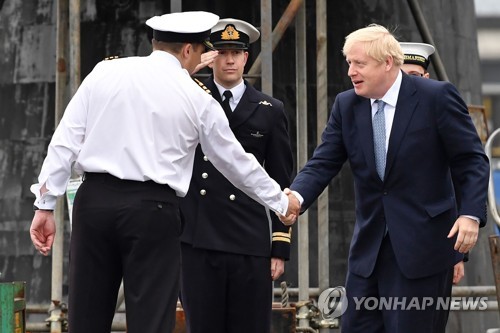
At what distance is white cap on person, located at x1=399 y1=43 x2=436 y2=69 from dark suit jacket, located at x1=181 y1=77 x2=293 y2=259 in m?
1.01

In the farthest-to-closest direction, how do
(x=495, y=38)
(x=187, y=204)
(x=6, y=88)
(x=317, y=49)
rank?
(x=495, y=38) → (x=6, y=88) → (x=317, y=49) → (x=187, y=204)

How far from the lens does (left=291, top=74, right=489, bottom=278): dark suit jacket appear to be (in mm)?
5949

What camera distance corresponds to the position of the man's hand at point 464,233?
5.76m

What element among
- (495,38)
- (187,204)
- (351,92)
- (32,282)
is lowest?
(32,282)

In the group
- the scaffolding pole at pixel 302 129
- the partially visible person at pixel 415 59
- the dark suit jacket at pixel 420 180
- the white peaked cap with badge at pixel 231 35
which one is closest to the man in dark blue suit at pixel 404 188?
the dark suit jacket at pixel 420 180

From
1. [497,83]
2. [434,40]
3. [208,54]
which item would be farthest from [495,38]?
[208,54]

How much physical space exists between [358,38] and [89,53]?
4732mm

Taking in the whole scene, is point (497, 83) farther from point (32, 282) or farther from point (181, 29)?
point (181, 29)

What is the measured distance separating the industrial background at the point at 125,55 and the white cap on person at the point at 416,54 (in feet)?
7.50

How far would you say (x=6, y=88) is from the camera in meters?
10.7

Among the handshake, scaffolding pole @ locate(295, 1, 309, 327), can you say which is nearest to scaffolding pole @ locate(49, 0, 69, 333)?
scaffolding pole @ locate(295, 1, 309, 327)

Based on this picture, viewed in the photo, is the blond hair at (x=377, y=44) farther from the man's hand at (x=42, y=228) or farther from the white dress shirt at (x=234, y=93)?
the man's hand at (x=42, y=228)

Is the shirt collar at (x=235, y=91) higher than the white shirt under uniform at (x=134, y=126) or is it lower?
higher

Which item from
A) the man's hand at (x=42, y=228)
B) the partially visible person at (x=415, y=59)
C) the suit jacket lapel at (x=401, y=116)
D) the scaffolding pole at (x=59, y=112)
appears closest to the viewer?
the man's hand at (x=42, y=228)
